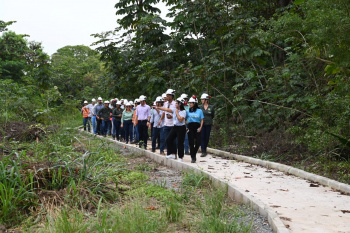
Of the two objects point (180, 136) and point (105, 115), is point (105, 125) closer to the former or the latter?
point (105, 115)

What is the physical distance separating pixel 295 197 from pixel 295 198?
82mm

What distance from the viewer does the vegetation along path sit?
5.48m

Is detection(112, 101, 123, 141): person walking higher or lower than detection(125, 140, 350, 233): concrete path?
higher

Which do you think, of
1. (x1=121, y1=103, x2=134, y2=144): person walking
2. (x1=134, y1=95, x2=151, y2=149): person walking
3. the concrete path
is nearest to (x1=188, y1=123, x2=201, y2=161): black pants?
the concrete path

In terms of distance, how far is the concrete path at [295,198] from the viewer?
5.47 m

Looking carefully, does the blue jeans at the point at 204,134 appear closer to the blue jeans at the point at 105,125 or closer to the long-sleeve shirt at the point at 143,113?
the long-sleeve shirt at the point at 143,113

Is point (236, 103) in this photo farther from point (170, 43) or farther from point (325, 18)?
point (325, 18)

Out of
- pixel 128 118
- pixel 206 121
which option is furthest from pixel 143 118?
pixel 206 121

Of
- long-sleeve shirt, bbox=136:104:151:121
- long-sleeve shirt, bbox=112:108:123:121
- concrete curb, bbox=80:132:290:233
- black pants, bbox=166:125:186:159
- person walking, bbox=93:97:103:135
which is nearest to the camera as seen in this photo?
concrete curb, bbox=80:132:290:233

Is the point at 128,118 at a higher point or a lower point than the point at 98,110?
lower

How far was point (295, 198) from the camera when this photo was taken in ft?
23.1

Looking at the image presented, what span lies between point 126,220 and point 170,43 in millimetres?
16573

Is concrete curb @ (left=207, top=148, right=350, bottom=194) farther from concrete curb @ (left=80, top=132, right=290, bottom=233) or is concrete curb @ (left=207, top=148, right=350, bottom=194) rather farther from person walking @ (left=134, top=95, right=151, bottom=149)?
person walking @ (left=134, top=95, right=151, bottom=149)

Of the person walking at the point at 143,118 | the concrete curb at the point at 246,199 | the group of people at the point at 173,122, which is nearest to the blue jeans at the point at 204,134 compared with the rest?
the group of people at the point at 173,122
